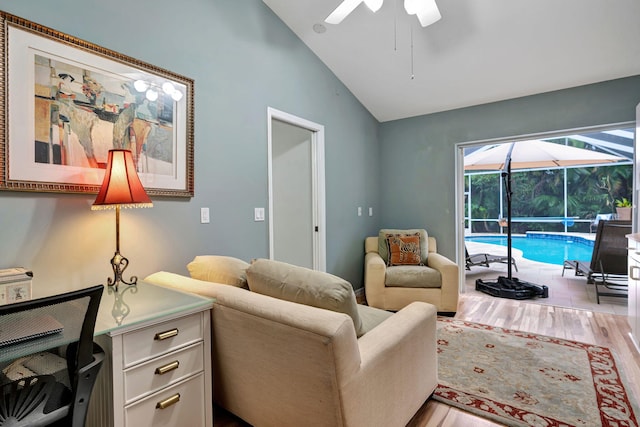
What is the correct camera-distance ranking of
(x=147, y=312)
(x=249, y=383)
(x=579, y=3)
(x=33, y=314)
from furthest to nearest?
(x=579, y=3)
(x=249, y=383)
(x=147, y=312)
(x=33, y=314)

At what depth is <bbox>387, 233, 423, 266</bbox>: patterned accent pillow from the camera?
3.73 meters

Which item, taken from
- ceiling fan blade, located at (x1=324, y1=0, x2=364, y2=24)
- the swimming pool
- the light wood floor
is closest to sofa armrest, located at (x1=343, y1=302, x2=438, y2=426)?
the light wood floor

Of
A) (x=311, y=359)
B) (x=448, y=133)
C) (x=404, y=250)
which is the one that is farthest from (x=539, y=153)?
(x=311, y=359)

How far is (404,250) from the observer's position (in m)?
3.76

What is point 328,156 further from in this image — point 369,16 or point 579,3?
point 579,3

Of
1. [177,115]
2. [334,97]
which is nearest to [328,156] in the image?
[334,97]

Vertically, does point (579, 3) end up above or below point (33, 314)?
above

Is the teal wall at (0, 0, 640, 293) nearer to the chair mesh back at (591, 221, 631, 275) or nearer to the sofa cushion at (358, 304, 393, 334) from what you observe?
the sofa cushion at (358, 304, 393, 334)

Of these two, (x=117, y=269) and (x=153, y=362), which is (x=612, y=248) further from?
(x=117, y=269)

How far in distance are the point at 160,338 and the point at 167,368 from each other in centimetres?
15

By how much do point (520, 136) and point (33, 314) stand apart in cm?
437

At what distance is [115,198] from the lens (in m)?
1.64

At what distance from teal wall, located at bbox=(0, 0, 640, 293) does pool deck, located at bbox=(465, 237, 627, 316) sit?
1.33m

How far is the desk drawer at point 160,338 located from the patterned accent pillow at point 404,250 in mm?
2685
